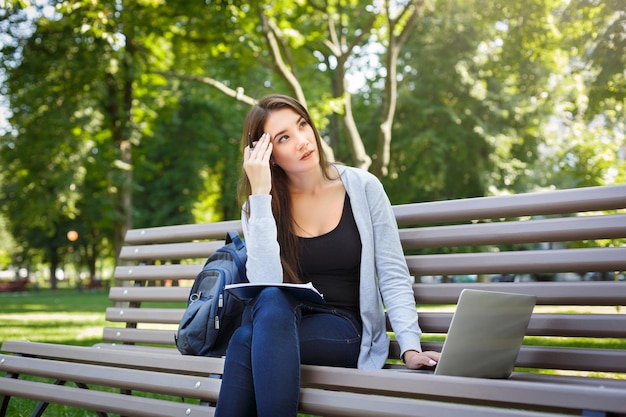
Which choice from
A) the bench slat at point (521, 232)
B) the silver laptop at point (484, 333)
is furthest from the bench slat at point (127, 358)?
the bench slat at point (521, 232)

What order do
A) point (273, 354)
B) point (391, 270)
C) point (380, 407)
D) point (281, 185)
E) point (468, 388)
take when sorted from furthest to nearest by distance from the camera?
point (281, 185) → point (391, 270) → point (273, 354) → point (380, 407) → point (468, 388)

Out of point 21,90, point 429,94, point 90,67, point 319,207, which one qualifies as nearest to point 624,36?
point 319,207

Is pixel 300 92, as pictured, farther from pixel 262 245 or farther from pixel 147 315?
pixel 262 245

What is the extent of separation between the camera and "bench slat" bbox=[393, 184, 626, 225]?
2.90 meters

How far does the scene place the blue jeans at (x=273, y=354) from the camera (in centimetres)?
257

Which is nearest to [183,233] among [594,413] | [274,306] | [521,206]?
[274,306]

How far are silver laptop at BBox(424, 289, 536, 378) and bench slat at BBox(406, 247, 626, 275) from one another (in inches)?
12.7

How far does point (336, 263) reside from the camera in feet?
10.8

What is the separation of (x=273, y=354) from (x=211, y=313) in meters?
0.59

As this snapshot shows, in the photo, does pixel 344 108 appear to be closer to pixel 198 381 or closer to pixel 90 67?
pixel 90 67

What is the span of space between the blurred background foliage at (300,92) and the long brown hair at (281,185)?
0.23 metres

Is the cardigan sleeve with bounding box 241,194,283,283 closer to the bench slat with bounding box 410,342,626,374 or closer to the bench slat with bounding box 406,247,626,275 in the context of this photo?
the bench slat with bounding box 406,247,626,275

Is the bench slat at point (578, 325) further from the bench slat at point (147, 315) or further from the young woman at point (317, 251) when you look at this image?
the bench slat at point (147, 315)

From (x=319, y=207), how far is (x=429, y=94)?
2309 cm
